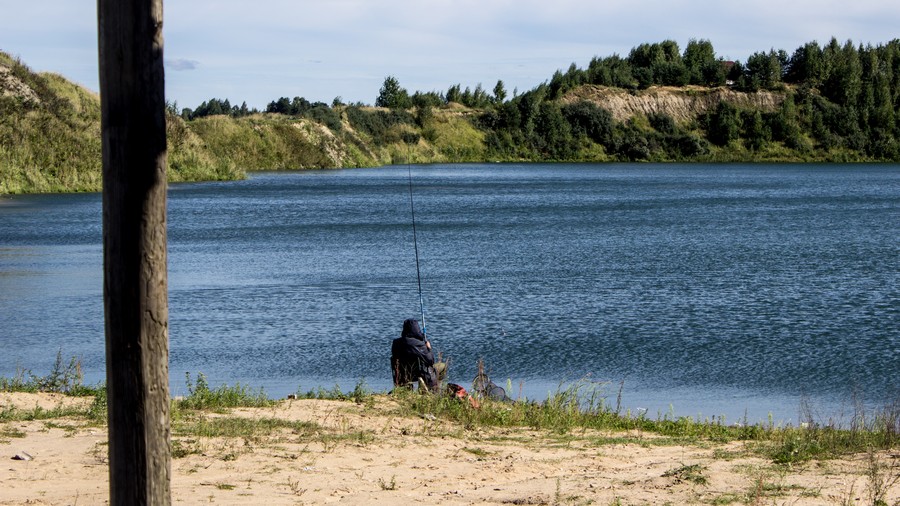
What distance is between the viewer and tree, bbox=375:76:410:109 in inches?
5709

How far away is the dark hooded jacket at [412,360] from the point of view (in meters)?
12.7

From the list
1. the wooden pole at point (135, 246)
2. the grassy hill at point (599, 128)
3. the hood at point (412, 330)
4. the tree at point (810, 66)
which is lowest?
the hood at point (412, 330)

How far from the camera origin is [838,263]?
32.2m

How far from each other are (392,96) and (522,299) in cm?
12537

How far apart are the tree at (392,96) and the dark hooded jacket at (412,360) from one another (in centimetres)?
13295

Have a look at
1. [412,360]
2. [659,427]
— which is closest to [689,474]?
[659,427]

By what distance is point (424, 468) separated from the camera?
8.80m

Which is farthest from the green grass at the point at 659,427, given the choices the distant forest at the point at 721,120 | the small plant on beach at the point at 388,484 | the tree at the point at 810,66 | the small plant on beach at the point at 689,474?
the tree at the point at 810,66

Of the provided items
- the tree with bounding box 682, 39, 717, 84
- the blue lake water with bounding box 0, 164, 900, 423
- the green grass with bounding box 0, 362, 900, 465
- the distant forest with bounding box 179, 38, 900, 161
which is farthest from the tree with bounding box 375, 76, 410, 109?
the green grass with bounding box 0, 362, 900, 465

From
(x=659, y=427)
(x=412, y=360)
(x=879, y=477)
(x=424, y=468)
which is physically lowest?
(x=659, y=427)

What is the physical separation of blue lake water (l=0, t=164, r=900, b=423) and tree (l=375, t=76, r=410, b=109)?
91.4 m

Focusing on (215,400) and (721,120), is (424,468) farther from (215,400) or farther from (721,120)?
(721,120)

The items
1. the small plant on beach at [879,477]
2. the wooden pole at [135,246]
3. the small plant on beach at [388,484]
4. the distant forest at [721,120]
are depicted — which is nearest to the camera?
the wooden pole at [135,246]

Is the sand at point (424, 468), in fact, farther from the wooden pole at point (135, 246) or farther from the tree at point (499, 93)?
the tree at point (499, 93)
